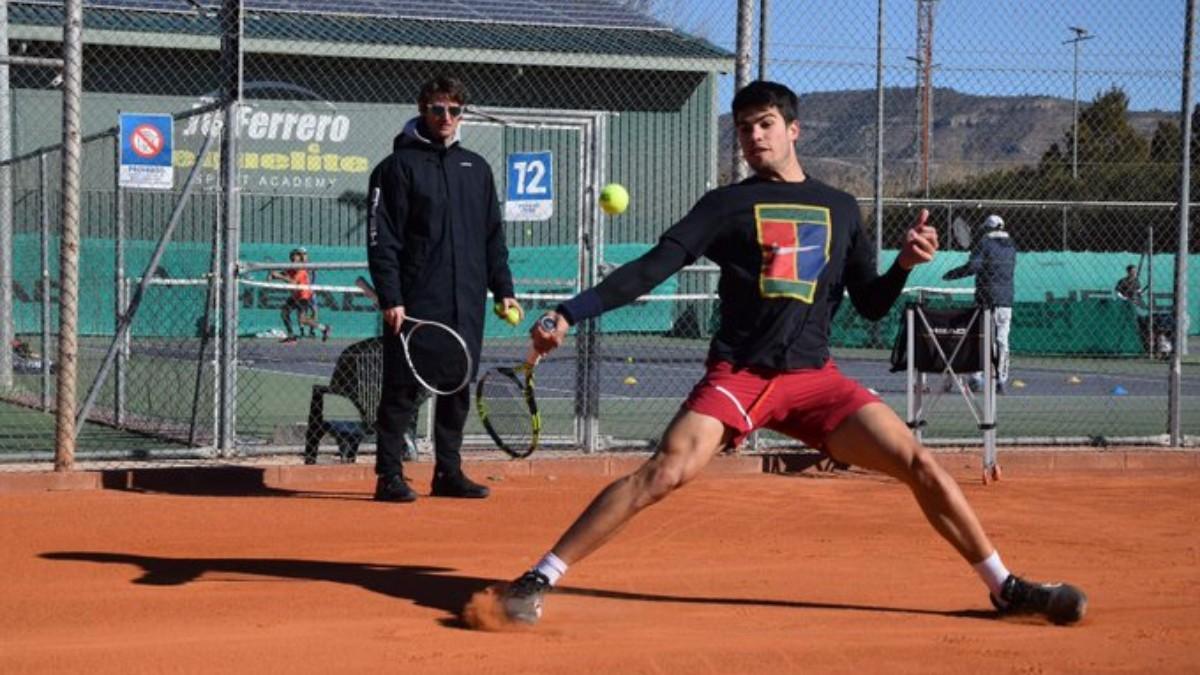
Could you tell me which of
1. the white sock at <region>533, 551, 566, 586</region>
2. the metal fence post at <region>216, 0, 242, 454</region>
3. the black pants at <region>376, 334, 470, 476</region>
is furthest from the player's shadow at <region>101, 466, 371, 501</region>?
the white sock at <region>533, 551, 566, 586</region>

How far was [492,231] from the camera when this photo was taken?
1012 cm

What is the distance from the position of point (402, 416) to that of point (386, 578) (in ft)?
8.25

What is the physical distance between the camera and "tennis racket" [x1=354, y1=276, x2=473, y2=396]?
386 inches

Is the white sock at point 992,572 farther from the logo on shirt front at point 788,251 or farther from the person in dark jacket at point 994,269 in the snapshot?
the person in dark jacket at point 994,269

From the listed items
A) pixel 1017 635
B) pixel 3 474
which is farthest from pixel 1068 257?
pixel 1017 635

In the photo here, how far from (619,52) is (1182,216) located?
2015cm

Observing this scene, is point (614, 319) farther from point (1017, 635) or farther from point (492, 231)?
point (1017, 635)

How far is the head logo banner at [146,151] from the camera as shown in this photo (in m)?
12.8

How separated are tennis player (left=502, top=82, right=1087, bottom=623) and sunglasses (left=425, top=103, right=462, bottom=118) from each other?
329 centimetres

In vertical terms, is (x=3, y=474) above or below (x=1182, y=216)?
below

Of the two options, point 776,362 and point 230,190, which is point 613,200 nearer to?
point 230,190

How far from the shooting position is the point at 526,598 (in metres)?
Answer: 6.43

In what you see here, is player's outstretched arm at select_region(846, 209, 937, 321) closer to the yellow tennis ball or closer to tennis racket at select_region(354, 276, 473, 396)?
tennis racket at select_region(354, 276, 473, 396)

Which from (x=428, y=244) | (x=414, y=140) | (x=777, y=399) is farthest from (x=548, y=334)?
(x=414, y=140)
